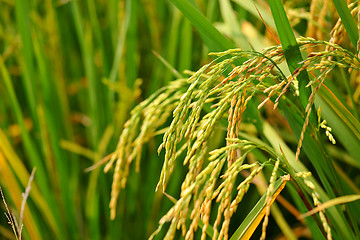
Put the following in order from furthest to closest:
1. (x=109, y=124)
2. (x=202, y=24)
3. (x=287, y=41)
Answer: (x=109, y=124) < (x=202, y=24) < (x=287, y=41)

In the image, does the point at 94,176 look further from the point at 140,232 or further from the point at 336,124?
the point at 336,124

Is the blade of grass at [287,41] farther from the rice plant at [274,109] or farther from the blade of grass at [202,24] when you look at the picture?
the blade of grass at [202,24]

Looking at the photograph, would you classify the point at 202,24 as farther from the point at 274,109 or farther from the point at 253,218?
the point at 253,218

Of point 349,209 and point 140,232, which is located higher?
point 349,209

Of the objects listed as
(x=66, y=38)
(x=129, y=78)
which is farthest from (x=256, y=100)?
(x=66, y=38)

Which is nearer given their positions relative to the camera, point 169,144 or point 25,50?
point 169,144

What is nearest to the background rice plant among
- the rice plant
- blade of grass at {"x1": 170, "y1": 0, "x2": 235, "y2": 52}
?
blade of grass at {"x1": 170, "y1": 0, "x2": 235, "y2": 52}

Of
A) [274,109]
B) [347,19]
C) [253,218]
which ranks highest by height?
[347,19]

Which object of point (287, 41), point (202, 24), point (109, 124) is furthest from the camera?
point (109, 124)

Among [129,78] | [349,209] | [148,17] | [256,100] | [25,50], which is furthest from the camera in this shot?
[148,17]

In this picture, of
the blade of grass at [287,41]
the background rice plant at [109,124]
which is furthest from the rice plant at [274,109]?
the background rice plant at [109,124]

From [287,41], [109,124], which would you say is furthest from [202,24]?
[109,124]
